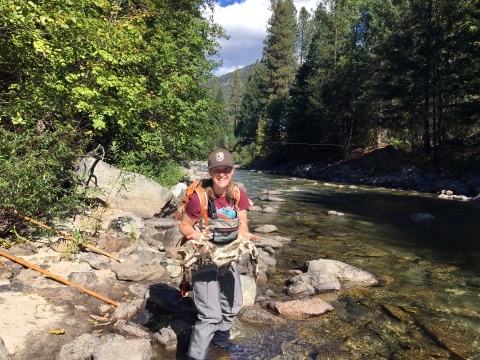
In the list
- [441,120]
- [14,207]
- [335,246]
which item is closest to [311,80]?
[441,120]

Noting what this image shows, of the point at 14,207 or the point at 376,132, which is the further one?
the point at 376,132

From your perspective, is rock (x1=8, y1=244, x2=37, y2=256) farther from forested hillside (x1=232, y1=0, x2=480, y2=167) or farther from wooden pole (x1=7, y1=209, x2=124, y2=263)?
forested hillside (x1=232, y1=0, x2=480, y2=167)

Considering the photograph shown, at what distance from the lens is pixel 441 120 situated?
95.5 ft

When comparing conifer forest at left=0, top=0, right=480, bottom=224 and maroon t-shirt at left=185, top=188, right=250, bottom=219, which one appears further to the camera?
conifer forest at left=0, top=0, right=480, bottom=224

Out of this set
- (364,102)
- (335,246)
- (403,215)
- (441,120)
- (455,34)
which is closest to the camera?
(335,246)

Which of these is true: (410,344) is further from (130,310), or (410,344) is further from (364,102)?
(364,102)

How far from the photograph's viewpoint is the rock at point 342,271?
734 centimetres

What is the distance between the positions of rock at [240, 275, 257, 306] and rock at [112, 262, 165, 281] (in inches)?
63.2

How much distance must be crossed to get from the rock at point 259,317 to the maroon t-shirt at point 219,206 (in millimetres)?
2210

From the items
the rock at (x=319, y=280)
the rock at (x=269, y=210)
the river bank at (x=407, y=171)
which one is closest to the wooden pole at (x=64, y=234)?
the rock at (x=319, y=280)

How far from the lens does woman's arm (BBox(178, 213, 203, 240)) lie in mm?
3627

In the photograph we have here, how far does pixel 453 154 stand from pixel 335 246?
20632mm

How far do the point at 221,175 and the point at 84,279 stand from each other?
340 cm

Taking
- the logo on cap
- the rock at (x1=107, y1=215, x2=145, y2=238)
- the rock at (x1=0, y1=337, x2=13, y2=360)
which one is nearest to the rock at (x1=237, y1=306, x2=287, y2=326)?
the logo on cap
